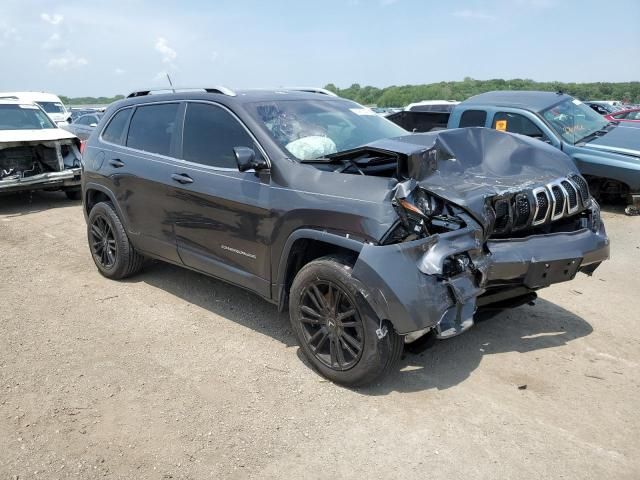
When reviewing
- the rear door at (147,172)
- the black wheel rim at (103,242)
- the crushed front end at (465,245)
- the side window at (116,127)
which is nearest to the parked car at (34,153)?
the black wheel rim at (103,242)

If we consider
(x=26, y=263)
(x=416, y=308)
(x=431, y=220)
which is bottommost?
(x=26, y=263)

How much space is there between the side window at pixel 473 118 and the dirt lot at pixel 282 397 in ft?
14.0

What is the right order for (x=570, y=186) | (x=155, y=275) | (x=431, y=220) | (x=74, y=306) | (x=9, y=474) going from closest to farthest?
(x=9, y=474), (x=431, y=220), (x=570, y=186), (x=74, y=306), (x=155, y=275)

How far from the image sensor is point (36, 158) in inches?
377

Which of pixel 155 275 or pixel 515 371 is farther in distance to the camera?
pixel 155 275

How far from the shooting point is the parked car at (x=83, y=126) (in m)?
16.5

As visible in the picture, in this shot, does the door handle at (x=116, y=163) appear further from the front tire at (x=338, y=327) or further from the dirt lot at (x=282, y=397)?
the front tire at (x=338, y=327)

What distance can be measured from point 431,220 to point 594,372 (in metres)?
1.60

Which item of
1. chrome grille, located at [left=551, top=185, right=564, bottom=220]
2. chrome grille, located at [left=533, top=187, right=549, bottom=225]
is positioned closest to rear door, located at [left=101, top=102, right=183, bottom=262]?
chrome grille, located at [left=533, top=187, right=549, bottom=225]

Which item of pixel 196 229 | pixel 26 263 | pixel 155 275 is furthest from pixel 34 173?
pixel 196 229

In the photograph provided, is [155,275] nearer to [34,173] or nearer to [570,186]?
[570,186]

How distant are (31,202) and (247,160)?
8183mm

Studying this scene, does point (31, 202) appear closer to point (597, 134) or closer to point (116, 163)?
point (116, 163)

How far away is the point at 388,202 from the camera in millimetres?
3146
